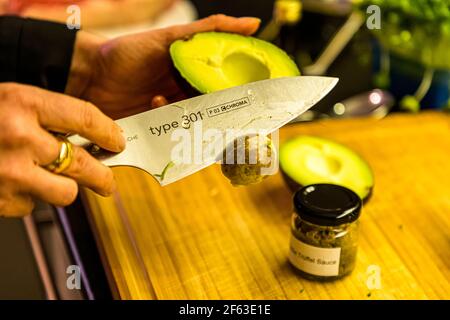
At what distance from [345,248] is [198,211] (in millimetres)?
273

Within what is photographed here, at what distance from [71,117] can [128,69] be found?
12.1 inches

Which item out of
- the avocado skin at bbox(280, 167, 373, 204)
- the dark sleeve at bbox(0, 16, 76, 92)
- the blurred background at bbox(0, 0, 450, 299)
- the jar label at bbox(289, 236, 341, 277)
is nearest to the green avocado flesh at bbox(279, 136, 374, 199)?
the avocado skin at bbox(280, 167, 373, 204)

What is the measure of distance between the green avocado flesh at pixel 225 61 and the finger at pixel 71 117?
135 millimetres

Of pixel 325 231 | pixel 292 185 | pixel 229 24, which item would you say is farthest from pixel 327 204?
pixel 229 24

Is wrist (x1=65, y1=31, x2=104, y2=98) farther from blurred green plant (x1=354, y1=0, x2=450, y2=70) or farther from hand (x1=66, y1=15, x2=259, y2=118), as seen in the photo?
blurred green plant (x1=354, y1=0, x2=450, y2=70)

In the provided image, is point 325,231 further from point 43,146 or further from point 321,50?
point 321,50

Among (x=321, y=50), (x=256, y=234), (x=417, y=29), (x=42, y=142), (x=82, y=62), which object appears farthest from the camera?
(x=321, y=50)

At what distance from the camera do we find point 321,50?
1611 millimetres

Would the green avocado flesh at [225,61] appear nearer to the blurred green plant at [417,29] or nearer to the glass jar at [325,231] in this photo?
the glass jar at [325,231]

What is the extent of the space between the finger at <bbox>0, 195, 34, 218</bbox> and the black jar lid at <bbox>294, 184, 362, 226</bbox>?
1.15 feet

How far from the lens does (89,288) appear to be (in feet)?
3.32

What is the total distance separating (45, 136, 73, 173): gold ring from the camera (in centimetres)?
80

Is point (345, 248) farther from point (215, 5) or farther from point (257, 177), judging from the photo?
point (215, 5)
